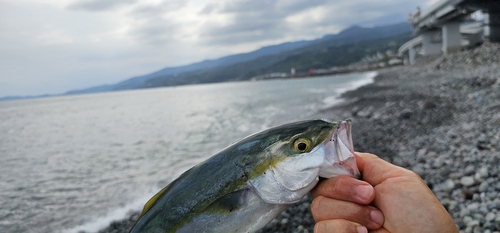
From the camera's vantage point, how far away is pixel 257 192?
7.27 feet

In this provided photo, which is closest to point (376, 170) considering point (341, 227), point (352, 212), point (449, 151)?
point (352, 212)

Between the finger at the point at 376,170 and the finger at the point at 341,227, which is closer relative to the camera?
the finger at the point at 341,227

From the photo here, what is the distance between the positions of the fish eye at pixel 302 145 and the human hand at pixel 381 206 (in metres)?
0.30

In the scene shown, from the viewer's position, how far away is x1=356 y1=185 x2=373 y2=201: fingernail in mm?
2223

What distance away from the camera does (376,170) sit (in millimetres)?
2561

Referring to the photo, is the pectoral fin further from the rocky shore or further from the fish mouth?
the rocky shore

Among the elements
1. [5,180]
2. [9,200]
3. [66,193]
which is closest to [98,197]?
[66,193]

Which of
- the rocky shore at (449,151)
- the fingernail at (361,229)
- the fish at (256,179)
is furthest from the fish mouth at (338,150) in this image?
the rocky shore at (449,151)

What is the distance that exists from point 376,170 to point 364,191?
0.40m

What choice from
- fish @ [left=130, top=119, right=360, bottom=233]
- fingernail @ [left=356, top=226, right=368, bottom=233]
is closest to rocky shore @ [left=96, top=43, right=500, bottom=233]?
fingernail @ [left=356, top=226, right=368, bottom=233]

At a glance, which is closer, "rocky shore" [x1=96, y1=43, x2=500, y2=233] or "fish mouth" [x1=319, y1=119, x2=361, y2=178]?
"fish mouth" [x1=319, y1=119, x2=361, y2=178]

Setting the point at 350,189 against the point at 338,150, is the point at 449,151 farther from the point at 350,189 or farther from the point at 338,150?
the point at 338,150

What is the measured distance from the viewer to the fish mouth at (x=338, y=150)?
7.04ft

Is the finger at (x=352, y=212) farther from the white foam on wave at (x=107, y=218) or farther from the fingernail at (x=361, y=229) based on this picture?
the white foam on wave at (x=107, y=218)
